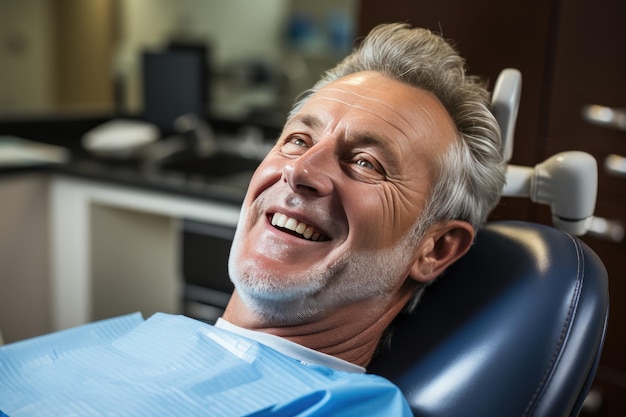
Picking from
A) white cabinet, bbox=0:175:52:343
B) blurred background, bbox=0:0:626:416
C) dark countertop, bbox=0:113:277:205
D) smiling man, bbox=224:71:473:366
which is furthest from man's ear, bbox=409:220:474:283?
white cabinet, bbox=0:175:52:343

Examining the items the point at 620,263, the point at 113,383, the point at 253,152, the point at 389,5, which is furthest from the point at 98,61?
→ the point at 113,383

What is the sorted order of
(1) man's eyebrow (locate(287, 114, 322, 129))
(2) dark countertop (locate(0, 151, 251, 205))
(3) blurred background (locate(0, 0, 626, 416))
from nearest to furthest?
(1) man's eyebrow (locate(287, 114, 322, 129)) → (3) blurred background (locate(0, 0, 626, 416)) → (2) dark countertop (locate(0, 151, 251, 205))

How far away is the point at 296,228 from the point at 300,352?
194mm

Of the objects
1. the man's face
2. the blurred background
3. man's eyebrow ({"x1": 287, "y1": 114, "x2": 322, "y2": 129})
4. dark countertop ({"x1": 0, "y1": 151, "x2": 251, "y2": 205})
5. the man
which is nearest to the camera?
the man

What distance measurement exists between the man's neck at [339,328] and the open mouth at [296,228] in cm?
12

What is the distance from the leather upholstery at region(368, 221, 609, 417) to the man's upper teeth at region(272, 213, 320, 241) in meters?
0.23

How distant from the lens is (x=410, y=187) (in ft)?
4.06

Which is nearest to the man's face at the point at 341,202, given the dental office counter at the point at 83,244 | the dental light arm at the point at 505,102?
the dental light arm at the point at 505,102

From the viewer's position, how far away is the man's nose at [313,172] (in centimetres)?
117

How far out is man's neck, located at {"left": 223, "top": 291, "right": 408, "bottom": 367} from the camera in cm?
121

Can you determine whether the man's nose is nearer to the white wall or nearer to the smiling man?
the smiling man

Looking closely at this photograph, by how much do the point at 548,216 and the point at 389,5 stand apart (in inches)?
34.1

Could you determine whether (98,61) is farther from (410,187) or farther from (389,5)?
(410,187)

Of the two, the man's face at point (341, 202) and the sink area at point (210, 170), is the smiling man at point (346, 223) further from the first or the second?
the sink area at point (210, 170)
